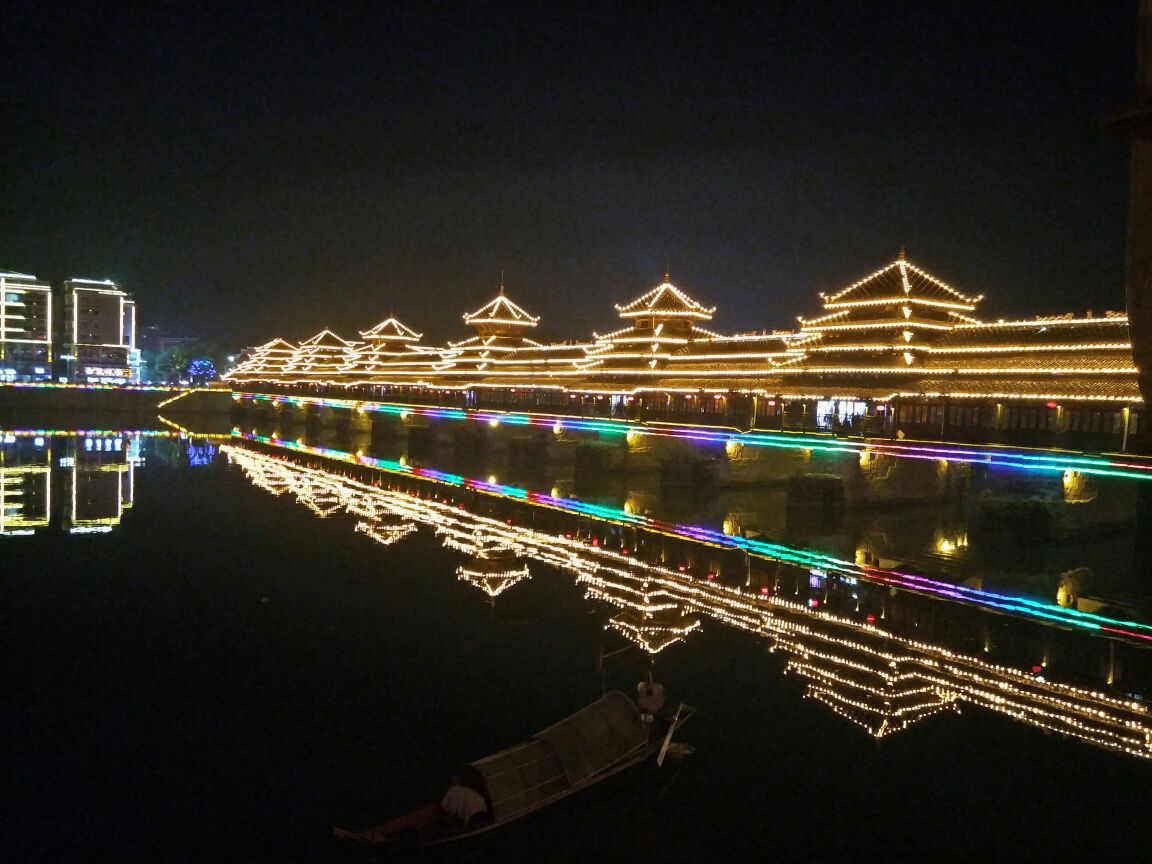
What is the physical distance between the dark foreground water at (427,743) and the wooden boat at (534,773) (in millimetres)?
354

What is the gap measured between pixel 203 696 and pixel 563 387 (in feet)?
128

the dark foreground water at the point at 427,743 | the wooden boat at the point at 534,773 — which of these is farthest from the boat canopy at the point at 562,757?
the dark foreground water at the point at 427,743

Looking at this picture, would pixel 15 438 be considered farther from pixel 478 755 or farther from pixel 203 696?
pixel 478 755

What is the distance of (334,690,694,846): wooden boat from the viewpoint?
8398 mm

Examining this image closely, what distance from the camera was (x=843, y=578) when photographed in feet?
74.0

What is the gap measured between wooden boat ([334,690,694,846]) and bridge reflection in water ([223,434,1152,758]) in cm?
459

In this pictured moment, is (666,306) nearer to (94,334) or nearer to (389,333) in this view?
(389,333)

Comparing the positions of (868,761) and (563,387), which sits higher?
(563,387)

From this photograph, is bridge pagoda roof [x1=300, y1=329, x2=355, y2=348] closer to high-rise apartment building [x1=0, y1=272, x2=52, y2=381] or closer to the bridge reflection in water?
high-rise apartment building [x1=0, y1=272, x2=52, y2=381]

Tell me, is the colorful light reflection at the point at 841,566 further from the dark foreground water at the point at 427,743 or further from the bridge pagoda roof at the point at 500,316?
the bridge pagoda roof at the point at 500,316

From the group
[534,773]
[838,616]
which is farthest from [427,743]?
[838,616]

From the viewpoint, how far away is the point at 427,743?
37.3ft

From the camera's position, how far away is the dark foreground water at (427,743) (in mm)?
9336

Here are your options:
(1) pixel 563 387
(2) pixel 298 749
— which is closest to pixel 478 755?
(2) pixel 298 749
